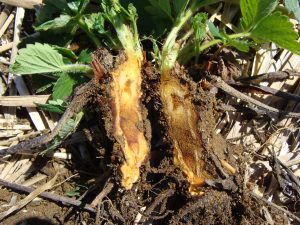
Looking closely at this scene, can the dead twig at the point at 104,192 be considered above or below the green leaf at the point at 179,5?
below

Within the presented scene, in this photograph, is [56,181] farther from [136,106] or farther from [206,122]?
[206,122]

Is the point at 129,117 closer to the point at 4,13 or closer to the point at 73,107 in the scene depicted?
the point at 73,107

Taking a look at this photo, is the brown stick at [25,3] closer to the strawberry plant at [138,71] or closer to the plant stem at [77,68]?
the strawberry plant at [138,71]

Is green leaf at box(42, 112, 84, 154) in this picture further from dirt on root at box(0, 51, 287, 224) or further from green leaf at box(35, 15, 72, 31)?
green leaf at box(35, 15, 72, 31)

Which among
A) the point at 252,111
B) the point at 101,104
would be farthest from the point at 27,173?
the point at 252,111

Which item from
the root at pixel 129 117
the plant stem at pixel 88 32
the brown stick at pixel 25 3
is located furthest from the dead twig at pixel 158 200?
the brown stick at pixel 25 3

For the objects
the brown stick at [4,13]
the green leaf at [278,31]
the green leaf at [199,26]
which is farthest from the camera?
the brown stick at [4,13]
